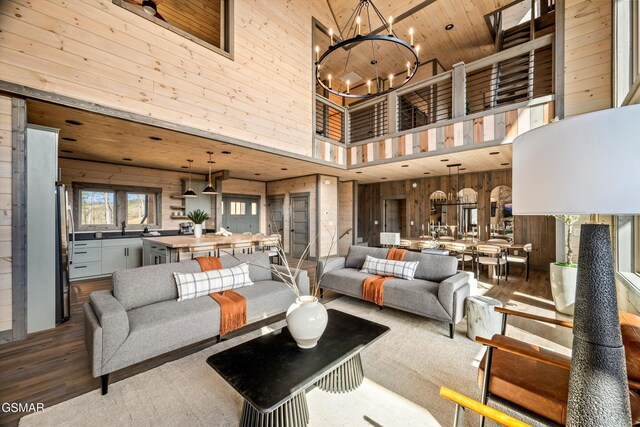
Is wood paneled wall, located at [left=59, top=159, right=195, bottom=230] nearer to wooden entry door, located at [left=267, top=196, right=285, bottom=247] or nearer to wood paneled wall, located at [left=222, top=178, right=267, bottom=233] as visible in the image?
wood paneled wall, located at [left=222, top=178, right=267, bottom=233]

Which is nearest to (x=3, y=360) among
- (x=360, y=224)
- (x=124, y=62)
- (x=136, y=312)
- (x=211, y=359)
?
(x=136, y=312)

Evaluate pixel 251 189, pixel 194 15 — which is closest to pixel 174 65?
pixel 194 15

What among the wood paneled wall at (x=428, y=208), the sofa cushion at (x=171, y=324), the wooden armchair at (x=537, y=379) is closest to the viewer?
the wooden armchair at (x=537, y=379)

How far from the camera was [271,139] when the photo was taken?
4965 mm

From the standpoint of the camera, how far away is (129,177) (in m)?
6.45

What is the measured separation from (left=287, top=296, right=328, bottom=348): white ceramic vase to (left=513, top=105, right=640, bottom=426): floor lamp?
1.22 m

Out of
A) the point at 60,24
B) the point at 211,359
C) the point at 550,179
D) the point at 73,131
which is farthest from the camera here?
the point at 73,131

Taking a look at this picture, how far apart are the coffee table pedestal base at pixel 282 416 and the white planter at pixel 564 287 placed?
385cm

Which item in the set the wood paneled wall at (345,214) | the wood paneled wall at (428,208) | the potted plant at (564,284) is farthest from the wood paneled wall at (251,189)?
the potted plant at (564,284)

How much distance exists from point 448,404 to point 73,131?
5.61 metres

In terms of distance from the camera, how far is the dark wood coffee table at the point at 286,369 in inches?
54.6

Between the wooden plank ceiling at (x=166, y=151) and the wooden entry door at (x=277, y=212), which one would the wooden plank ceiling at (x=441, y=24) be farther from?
the wooden entry door at (x=277, y=212)


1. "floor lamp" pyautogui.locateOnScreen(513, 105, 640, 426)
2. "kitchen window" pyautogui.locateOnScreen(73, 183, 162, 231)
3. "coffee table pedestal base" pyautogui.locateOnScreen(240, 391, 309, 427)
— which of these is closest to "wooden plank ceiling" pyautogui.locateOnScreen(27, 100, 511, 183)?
"kitchen window" pyautogui.locateOnScreen(73, 183, 162, 231)

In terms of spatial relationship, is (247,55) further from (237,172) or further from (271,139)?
(237,172)
